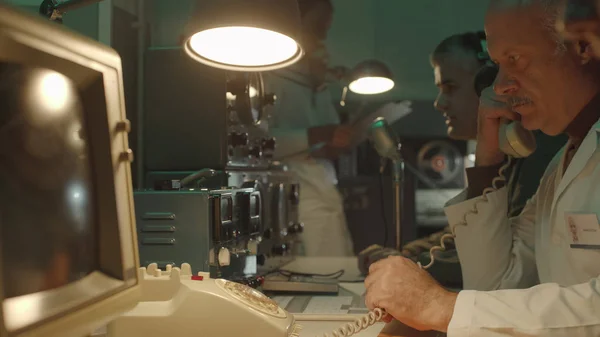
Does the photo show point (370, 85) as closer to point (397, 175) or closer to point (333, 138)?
point (333, 138)

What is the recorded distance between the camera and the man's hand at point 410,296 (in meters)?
0.88

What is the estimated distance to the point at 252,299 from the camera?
0.86 meters

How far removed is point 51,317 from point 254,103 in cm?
112

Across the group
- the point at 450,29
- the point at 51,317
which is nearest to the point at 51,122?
the point at 51,317

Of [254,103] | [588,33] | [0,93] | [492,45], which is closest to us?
[0,93]

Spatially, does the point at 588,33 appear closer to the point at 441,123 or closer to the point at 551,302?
the point at 551,302

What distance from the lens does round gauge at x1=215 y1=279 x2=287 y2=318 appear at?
83cm

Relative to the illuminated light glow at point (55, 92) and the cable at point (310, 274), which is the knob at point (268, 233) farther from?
the illuminated light glow at point (55, 92)

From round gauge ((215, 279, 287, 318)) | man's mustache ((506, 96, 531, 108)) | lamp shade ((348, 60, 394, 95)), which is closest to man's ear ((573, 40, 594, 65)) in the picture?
man's mustache ((506, 96, 531, 108))

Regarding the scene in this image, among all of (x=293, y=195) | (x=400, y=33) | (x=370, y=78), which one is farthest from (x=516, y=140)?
(x=400, y=33)

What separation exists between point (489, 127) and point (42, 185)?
1177mm

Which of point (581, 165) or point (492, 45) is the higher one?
point (492, 45)

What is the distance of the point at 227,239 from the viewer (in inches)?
51.1

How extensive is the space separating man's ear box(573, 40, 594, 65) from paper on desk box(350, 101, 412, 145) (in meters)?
1.69
